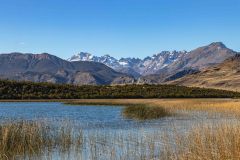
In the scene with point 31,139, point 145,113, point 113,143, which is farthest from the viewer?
point 145,113

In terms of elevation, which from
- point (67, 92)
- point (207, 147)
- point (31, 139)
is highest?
point (67, 92)

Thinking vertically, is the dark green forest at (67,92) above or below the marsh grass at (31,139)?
above

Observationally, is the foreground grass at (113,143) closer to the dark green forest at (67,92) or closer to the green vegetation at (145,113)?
the green vegetation at (145,113)

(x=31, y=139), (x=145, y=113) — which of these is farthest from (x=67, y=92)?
(x=31, y=139)

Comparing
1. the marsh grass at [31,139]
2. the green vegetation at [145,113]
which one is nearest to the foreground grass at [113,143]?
the marsh grass at [31,139]

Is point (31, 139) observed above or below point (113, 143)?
above

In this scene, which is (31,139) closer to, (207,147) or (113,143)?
(113,143)

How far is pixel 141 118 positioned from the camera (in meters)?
49.6

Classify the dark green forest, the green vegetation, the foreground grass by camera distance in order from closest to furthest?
the foreground grass, the green vegetation, the dark green forest

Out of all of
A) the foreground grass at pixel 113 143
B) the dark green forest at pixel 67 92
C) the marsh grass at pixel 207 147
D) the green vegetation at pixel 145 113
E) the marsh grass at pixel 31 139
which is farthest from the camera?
the dark green forest at pixel 67 92

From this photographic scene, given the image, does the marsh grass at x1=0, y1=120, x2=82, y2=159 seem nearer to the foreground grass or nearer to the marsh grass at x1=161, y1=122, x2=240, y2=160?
the foreground grass

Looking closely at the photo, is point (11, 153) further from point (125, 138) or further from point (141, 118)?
point (141, 118)

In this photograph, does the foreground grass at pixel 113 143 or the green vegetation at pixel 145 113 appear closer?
the foreground grass at pixel 113 143

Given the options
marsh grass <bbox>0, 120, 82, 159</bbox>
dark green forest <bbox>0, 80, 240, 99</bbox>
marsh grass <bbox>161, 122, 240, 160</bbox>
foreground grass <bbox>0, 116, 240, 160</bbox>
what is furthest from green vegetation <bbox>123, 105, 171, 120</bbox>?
dark green forest <bbox>0, 80, 240, 99</bbox>
